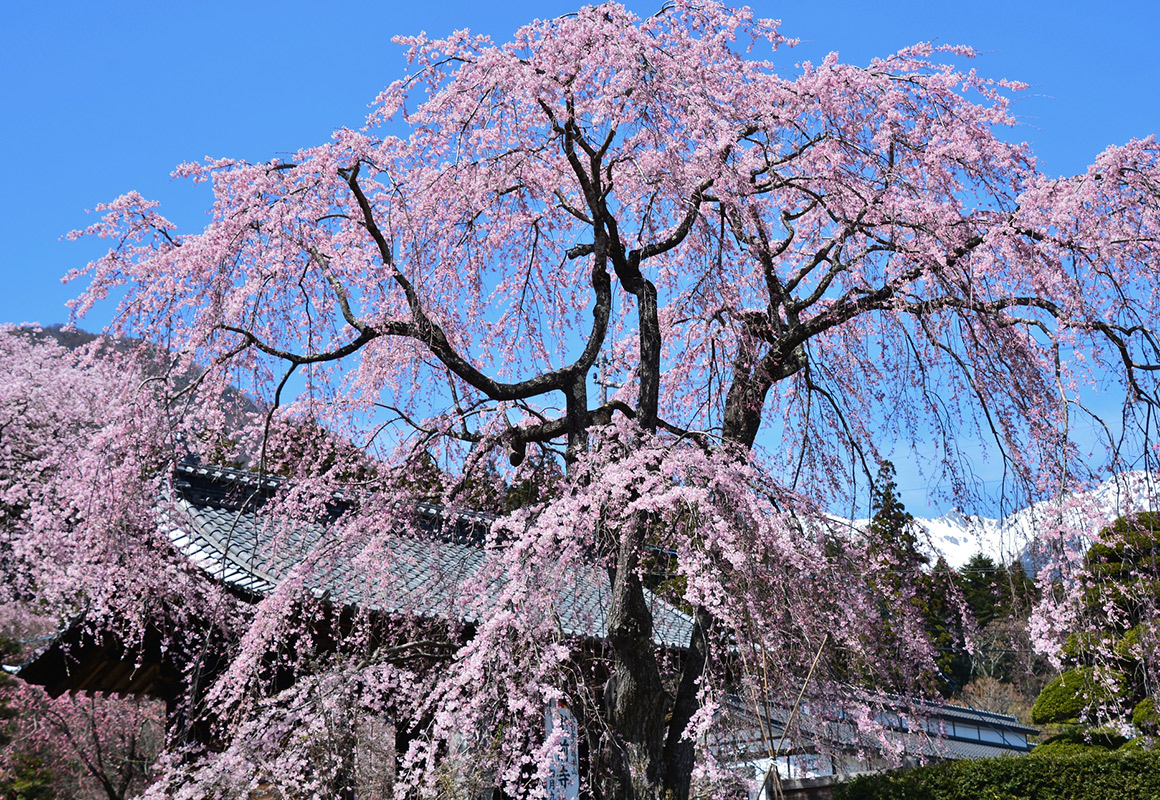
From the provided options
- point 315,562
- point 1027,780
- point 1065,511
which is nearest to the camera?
point 1065,511

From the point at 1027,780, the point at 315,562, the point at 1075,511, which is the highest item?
the point at 1075,511

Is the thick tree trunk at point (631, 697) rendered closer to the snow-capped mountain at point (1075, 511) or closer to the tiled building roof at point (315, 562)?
the tiled building roof at point (315, 562)

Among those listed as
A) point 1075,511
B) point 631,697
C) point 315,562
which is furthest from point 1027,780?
point 315,562

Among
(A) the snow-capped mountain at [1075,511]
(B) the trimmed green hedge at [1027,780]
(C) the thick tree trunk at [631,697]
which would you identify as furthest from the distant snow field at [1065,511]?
(B) the trimmed green hedge at [1027,780]

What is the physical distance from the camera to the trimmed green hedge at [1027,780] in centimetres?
728

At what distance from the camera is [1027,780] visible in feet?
24.6

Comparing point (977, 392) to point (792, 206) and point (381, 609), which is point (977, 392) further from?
point (381, 609)

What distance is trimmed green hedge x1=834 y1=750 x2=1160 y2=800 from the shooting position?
7.28m

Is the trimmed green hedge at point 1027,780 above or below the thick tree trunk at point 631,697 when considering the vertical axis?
below

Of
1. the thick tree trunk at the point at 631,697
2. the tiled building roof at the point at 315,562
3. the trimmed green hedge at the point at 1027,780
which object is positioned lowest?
the trimmed green hedge at the point at 1027,780

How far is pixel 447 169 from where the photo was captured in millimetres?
5898

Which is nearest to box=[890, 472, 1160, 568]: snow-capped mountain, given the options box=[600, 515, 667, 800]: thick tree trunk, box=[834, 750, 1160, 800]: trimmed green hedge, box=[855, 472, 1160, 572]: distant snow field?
box=[855, 472, 1160, 572]: distant snow field

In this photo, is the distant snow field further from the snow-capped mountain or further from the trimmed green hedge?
the trimmed green hedge

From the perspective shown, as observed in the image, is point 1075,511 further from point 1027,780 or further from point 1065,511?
point 1027,780
